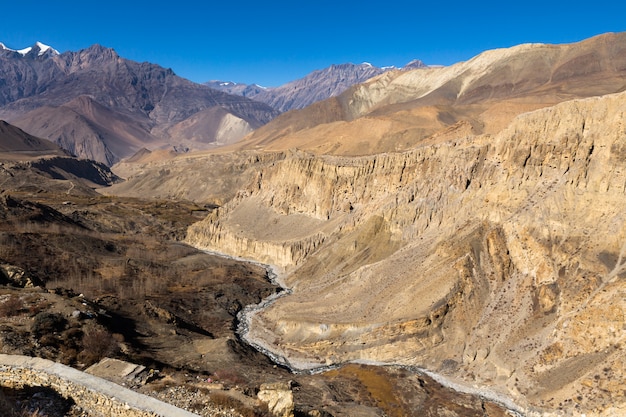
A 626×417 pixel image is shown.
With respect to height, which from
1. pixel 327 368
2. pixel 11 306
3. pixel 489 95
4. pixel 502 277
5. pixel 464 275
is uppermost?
pixel 489 95

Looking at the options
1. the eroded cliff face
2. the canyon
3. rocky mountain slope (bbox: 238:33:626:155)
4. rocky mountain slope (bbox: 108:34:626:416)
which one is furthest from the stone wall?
rocky mountain slope (bbox: 238:33:626:155)

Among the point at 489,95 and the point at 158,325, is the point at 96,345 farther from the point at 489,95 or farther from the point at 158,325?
the point at 489,95

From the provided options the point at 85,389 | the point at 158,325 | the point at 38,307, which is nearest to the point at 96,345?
the point at 38,307

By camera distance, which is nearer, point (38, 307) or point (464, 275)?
point (38, 307)

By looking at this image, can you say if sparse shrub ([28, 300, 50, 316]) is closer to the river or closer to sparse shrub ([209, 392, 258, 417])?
the river

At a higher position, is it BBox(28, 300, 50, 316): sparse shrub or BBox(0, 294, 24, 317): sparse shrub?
BBox(0, 294, 24, 317): sparse shrub

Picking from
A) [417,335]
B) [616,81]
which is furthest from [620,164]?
[616,81]

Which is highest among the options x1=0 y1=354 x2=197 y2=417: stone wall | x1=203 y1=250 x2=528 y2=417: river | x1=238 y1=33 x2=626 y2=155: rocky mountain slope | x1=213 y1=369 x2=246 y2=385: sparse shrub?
x1=238 y1=33 x2=626 y2=155: rocky mountain slope
